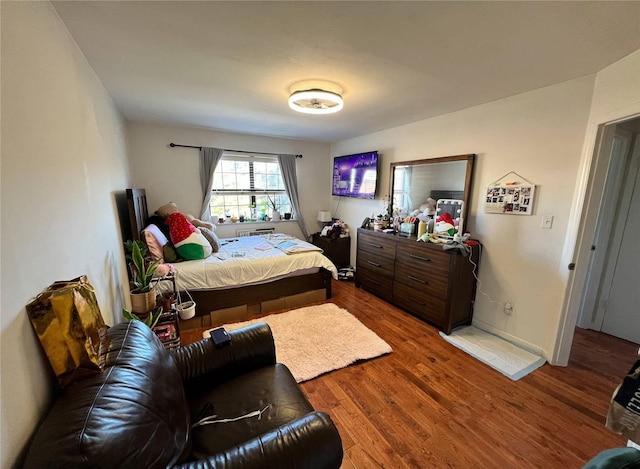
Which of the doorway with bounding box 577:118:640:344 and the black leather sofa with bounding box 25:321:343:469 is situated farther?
the doorway with bounding box 577:118:640:344

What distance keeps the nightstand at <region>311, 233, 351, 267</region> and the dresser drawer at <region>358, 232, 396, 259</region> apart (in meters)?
0.76

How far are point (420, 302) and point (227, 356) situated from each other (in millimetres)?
2206

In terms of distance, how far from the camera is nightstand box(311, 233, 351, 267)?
443 centimetres

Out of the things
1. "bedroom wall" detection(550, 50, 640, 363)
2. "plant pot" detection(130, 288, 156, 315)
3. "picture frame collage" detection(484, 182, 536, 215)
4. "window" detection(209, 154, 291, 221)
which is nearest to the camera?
"bedroom wall" detection(550, 50, 640, 363)

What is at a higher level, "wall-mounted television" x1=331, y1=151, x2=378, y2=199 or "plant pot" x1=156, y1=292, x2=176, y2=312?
"wall-mounted television" x1=331, y1=151, x2=378, y2=199

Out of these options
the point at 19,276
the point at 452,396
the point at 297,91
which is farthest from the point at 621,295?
the point at 19,276

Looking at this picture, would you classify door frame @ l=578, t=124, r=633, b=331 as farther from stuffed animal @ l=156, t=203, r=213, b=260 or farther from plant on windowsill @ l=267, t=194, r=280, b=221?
plant on windowsill @ l=267, t=194, r=280, b=221

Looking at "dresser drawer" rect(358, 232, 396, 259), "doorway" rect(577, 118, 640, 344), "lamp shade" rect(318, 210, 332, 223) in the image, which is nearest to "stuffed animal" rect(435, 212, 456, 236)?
"dresser drawer" rect(358, 232, 396, 259)

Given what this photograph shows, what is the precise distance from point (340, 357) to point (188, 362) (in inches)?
52.1

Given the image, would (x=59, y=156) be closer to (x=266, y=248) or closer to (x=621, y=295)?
(x=266, y=248)

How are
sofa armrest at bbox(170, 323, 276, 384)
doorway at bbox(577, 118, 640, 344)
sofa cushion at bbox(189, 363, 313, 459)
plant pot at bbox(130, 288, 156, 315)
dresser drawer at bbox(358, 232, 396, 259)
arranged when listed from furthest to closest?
1. dresser drawer at bbox(358, 232, 396, 259)
2. doorway at bbox(577, 118, 640, 344)
3. plant pot at bbox(130, 288, 156, 315)
4. sofa armrest at bbox(170, 323, 276, 384)
5. sofa cushion at bbox(189, 363, 313, 459)

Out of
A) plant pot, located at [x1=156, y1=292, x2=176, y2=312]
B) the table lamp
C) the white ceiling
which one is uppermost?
the white ceiling

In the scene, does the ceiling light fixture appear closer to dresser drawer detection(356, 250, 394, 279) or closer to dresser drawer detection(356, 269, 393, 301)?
dresser drawer detection(356, 250, 394, 279)

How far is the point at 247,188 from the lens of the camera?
4449 mm
